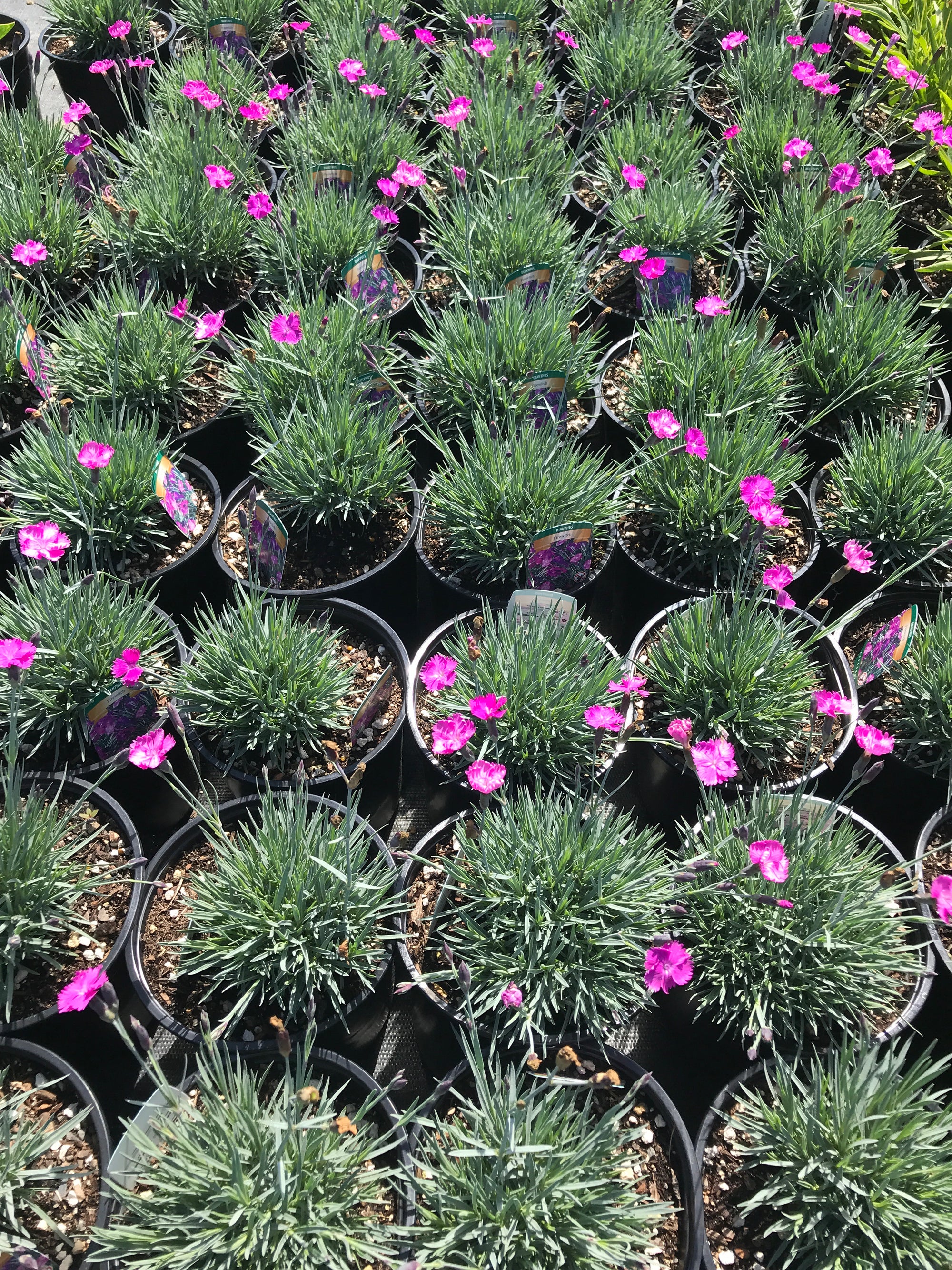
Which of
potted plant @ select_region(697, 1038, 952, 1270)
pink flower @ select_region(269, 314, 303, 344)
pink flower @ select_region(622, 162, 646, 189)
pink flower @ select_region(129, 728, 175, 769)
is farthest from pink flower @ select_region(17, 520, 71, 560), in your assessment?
pink flower @ select_region(622, 162, 646, 189)

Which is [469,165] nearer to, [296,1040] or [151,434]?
[151,434]

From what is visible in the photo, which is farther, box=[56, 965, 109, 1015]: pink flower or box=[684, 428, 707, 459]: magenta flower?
box=[684, 428, 707, 459]: magenta flower

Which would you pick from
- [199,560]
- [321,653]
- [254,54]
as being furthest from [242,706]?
[254,54]

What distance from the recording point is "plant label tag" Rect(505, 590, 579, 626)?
1855 millimetres

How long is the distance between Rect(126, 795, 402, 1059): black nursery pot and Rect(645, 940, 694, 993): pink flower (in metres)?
0.46

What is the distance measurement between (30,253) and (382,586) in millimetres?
1316

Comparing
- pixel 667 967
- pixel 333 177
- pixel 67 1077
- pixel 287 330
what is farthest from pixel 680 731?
pixel 333 177

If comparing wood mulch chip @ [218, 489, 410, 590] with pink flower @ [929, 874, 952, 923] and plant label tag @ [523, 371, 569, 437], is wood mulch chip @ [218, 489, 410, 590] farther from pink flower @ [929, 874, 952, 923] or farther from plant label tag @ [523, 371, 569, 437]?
pink flower @ [929, 874, 952, 923]

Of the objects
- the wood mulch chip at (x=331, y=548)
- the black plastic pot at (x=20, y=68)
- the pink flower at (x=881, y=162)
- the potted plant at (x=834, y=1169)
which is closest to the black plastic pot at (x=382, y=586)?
the wood mulch chip at (x=331, y=548)

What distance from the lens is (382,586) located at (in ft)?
7.29

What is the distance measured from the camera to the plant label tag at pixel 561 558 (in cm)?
199

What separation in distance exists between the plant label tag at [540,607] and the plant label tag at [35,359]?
1114mm

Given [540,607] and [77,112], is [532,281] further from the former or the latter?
[77,112]

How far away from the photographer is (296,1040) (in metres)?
1.52
